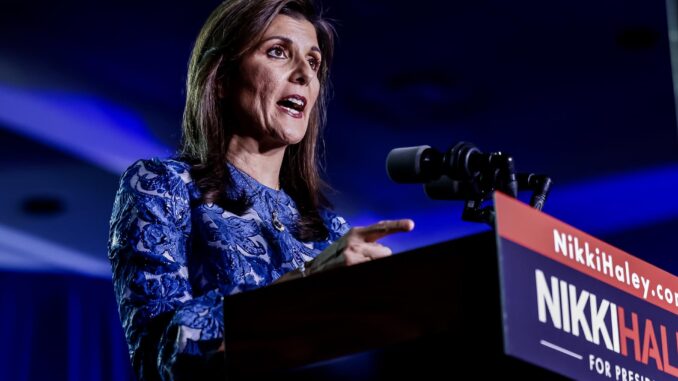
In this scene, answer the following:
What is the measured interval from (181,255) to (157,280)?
3.5 inches

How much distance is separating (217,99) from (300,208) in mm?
264

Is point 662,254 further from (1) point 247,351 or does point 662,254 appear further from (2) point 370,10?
(1) point 247,351

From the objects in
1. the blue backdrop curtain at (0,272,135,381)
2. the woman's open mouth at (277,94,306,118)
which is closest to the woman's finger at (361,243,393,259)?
the woman's open mouth at (277,94,306,118)

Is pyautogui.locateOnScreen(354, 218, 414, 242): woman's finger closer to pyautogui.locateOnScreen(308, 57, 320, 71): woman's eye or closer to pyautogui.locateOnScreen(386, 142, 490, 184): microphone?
pyautogui.locateOnScreen(386, 142, 490, 184): microphone

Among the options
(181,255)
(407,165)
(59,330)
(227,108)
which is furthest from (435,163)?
(59,330)

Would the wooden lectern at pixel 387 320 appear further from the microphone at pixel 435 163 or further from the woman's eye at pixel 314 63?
the woman's eye at pixel 314 63

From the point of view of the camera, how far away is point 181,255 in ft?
5.45

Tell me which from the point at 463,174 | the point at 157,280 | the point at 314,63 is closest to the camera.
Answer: the point at 463,174

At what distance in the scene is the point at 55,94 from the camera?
204 inches

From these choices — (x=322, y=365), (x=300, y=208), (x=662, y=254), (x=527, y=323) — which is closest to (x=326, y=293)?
(x=322, y=365)

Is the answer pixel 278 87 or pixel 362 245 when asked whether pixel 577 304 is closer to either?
pixel 362 245

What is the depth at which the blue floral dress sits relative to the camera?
58.6 inches

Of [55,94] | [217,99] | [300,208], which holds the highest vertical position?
[55,94]

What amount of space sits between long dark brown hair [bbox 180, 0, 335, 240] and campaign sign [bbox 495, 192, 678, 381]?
78 centimetres
